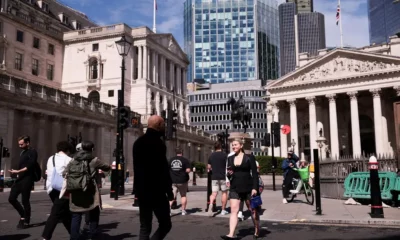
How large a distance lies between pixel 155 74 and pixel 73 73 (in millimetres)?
12449

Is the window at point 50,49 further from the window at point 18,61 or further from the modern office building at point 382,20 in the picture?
the modern office building at point 382,20

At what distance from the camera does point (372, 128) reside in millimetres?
63125

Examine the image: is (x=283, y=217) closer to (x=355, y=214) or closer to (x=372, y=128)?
(x=355, y=214)

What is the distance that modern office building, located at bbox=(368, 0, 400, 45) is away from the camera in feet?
527

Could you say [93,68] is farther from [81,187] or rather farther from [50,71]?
[81,187]

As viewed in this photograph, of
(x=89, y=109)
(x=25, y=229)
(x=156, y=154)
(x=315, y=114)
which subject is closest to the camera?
(x=156, y=154)

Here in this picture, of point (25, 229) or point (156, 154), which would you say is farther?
point (25, 229)

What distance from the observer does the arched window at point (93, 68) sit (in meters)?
59.1

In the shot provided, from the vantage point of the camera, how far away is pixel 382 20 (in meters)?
173

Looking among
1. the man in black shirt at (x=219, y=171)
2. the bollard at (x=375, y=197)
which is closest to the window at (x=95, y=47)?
the man in black shirt at (x=219, y=171)

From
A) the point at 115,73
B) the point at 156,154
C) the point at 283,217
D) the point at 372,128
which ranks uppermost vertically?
the point at 115,73

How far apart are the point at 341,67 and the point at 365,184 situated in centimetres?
4768

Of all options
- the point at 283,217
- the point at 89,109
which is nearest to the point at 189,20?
the point at 89,109

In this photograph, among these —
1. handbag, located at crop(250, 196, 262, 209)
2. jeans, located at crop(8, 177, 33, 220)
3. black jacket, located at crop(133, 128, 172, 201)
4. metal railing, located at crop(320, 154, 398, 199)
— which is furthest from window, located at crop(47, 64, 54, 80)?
black jacket, located at crop(133, 128, 172, 201)
